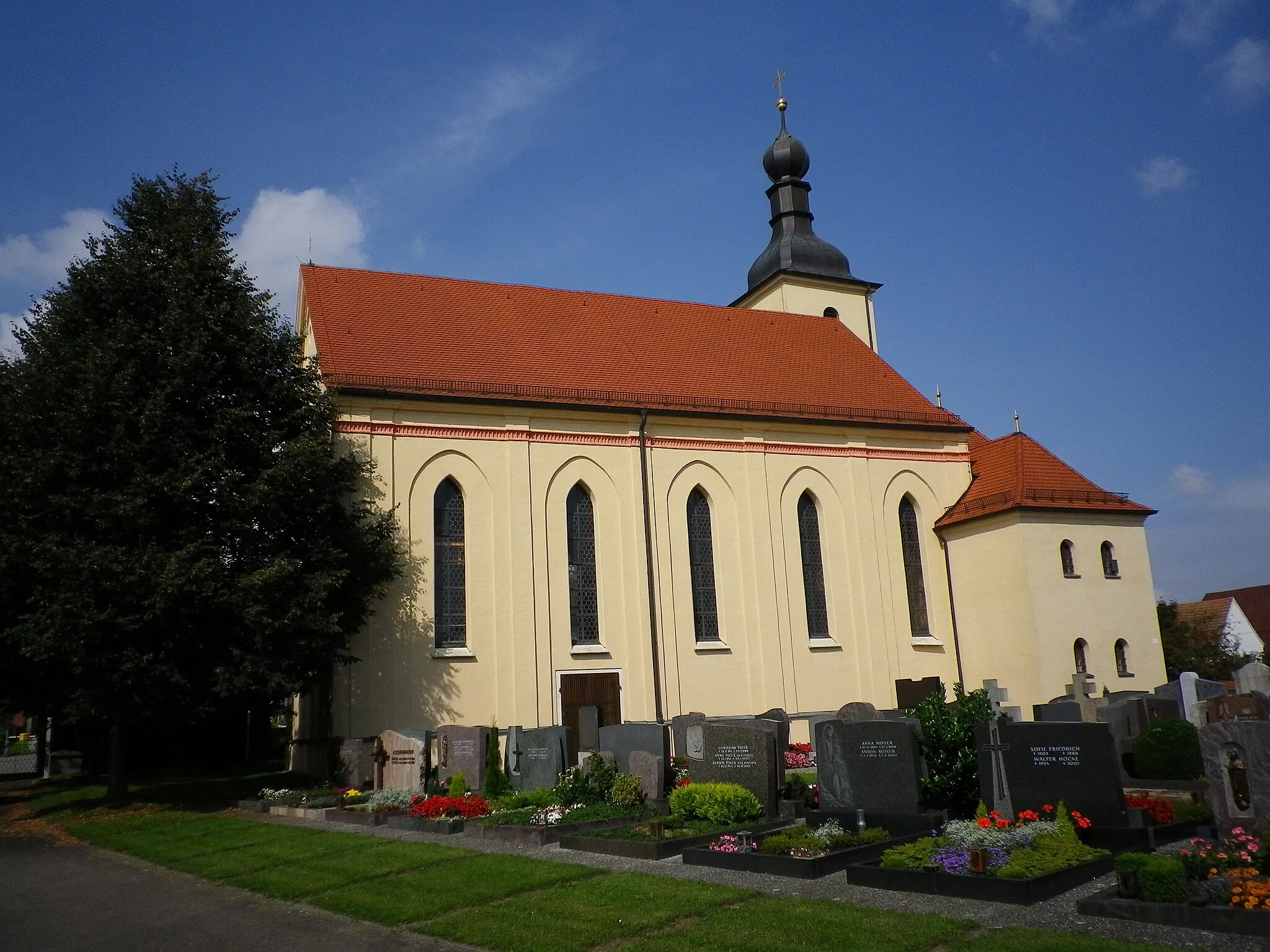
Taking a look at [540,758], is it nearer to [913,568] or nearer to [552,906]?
[552,906]

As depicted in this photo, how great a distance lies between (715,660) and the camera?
23.7m

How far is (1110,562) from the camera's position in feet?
83.9

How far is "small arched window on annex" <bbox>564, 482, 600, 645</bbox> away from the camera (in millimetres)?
22891

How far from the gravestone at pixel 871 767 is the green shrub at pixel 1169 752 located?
15.1ft

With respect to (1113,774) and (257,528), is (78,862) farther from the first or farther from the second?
(1113,774)

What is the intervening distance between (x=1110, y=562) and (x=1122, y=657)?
2410 millimetres

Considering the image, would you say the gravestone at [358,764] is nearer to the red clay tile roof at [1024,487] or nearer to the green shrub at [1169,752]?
the green shrub at [1169,752]

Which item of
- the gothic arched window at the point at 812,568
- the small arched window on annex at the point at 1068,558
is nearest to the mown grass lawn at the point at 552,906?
the gothic arched window at the point at 812,568

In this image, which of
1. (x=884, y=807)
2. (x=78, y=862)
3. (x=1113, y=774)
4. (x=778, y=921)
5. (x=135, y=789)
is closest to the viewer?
(x=778, y=921)

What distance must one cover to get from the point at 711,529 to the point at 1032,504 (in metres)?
7.98

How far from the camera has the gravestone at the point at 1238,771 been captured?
925cm

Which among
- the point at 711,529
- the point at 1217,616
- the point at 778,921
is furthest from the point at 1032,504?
the point at 1217,616

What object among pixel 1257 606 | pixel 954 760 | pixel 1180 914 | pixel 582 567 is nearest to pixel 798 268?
pixel 582 567

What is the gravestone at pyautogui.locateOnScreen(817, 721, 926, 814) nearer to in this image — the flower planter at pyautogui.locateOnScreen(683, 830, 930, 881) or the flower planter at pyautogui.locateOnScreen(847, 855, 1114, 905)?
the flower planter at pyautogui.locateOnScreen(683, 830, 930, 881)
